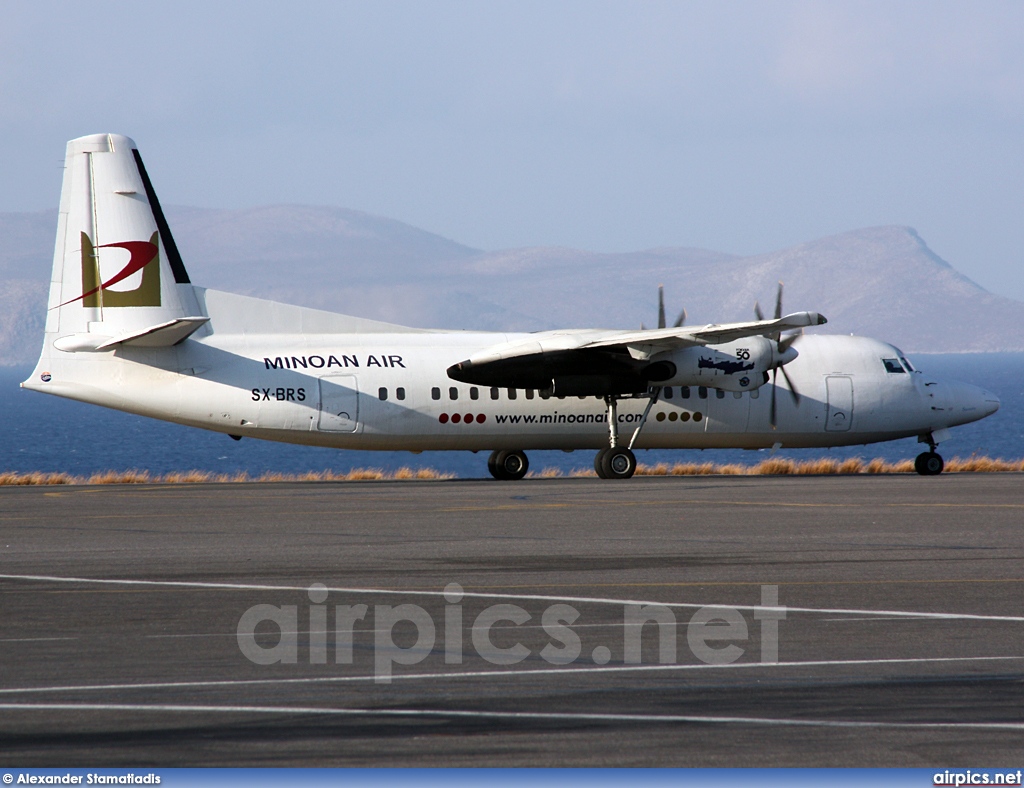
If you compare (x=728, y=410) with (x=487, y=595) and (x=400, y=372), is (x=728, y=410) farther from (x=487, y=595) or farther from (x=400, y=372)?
(x=487, y=595)

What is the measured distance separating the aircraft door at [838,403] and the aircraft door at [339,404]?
1180 cm

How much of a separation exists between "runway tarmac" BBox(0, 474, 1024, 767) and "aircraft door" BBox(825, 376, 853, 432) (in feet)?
35.8

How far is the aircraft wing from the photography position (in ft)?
88.1

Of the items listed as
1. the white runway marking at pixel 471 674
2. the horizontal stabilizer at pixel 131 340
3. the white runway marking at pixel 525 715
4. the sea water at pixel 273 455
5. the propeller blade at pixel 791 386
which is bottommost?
the white runway marking at pixel 525 715

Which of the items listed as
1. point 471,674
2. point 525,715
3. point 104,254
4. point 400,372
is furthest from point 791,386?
point 525,715

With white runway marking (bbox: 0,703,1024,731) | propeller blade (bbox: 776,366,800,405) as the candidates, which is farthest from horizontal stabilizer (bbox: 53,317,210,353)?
white runway marking (bbox: 0,703,1024,731)

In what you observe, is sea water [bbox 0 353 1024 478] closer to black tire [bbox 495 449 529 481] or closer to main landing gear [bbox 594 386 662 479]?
black tire [bbox 495 449 529 481]

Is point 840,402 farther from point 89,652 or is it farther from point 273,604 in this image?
point 89,652

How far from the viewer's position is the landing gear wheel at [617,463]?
28.2 metres

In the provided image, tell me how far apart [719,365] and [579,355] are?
3.41 metres

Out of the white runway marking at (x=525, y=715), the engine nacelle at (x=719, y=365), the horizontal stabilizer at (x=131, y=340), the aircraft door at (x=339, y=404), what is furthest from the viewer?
the engine nacelle at (x=719, y=365)

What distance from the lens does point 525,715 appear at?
7.60 meters

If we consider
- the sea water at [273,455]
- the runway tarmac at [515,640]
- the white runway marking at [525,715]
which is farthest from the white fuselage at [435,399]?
the sea water at [273,455]

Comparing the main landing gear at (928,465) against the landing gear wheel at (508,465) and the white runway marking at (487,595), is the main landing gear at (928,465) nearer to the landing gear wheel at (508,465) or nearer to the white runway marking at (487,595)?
the landing gear wheel at (508,465)
